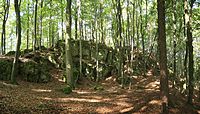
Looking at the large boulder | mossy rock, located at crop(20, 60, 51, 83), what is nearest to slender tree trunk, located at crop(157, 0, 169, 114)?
the large boulder

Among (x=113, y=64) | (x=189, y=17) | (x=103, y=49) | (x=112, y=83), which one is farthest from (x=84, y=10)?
(x=189, y=17)

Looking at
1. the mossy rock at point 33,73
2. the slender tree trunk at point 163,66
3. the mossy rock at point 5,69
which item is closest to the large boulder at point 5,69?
the mossy rock at point 5,69

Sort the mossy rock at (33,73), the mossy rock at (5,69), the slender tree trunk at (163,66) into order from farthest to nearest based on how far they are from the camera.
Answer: the mossy rock at (33,73), the mossy rock at (5,69), the slender tree trunk at (163,66)

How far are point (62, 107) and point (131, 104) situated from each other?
3962mm

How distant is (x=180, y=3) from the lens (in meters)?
21.2

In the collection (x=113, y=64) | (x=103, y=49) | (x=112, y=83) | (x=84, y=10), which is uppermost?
(x=84, y=10)

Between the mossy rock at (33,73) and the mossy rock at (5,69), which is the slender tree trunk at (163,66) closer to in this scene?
the mossy rock at (5,69)

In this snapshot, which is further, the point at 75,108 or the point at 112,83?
the point at 112,83

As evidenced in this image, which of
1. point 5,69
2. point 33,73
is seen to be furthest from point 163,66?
point 33,73

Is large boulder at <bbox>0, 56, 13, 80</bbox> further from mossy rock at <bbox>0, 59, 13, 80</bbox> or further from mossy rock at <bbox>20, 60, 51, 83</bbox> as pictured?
mossy rock at <bbox>20, 60, 51, 83</bbox>

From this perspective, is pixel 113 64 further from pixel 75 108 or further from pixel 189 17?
pixel 75 108

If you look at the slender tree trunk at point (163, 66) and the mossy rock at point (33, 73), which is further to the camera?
the mossy rock at point (33, 73)

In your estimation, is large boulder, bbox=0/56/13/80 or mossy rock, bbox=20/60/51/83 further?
Answer: mossy rock, bbox=20/60/51/83

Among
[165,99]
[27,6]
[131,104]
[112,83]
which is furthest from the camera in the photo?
→ [27,6]
